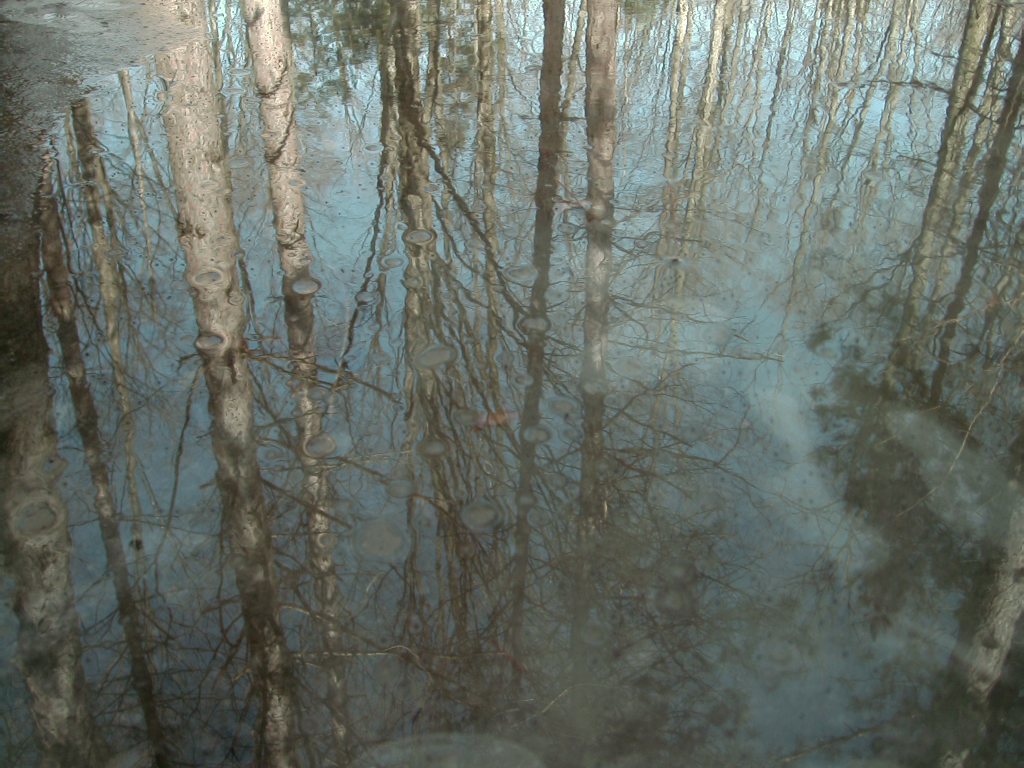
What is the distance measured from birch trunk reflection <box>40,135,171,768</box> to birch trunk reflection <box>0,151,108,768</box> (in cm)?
10

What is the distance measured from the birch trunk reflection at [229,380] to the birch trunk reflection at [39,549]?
1.59ft

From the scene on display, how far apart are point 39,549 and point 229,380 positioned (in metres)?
1.01

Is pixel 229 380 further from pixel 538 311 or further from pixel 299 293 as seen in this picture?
pixel 538 311

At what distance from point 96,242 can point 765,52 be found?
19.3 ft

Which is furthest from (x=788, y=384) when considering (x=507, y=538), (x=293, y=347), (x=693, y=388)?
(x=293, y=347)

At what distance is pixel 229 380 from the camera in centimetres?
376

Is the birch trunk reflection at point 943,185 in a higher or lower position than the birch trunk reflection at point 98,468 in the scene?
higher

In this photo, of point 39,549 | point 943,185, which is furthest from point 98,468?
point 943,185

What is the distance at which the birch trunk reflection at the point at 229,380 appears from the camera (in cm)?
265

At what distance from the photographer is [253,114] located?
6211 millimetres

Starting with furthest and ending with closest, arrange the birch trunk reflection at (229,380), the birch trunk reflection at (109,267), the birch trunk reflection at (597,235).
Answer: the birch trunk reflection at (597,235), the birch trunk reflection at (109,267), the birch trunk reflection at (229,380)

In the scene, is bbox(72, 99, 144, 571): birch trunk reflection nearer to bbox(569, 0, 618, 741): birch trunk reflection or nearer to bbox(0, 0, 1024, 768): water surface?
bbox(0, 0, 1024, 768): water surface

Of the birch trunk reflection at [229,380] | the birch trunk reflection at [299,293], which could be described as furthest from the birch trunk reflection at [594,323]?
the birch trunk reflection at [229,380]

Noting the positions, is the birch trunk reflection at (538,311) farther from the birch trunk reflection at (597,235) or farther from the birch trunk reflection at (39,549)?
the birch trunk reflection at (39,549)
